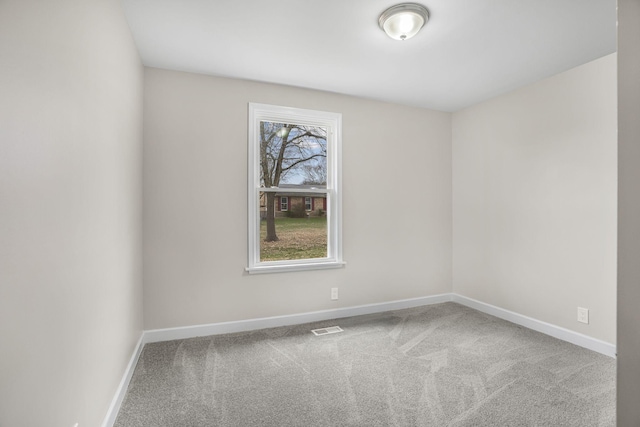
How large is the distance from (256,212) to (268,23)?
66.2 inches

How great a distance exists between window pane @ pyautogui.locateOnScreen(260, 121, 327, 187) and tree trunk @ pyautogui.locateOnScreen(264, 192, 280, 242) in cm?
14

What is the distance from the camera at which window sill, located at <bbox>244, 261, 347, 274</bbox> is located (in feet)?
10.5

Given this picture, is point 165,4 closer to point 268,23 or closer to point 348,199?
point 268,23

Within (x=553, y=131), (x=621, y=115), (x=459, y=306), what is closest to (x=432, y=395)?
(x=621, y=115)

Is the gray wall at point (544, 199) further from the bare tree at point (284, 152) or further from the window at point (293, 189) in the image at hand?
the bare tree at point (284, 152)

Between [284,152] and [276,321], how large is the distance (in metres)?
1.78

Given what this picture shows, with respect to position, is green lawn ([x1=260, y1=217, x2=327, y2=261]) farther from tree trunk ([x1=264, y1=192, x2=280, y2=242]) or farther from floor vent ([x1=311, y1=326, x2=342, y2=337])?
floor vent ([x1=311, y1=326, x2=342, y2=337])

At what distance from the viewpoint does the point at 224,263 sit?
3.10 metres

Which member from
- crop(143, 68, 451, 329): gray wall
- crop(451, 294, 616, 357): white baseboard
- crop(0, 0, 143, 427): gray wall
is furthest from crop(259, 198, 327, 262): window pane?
crop(451, 294, 616, 357): white baseboard

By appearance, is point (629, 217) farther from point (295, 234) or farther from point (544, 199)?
point (295, 234)

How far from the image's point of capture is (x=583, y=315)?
9.23 ft

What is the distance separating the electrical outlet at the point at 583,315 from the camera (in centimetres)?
279

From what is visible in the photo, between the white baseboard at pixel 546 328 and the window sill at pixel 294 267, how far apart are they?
172 centimetres

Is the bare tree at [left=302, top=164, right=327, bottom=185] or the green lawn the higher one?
the bare tree at [left=302, top=164, right=327, bottom=185]
